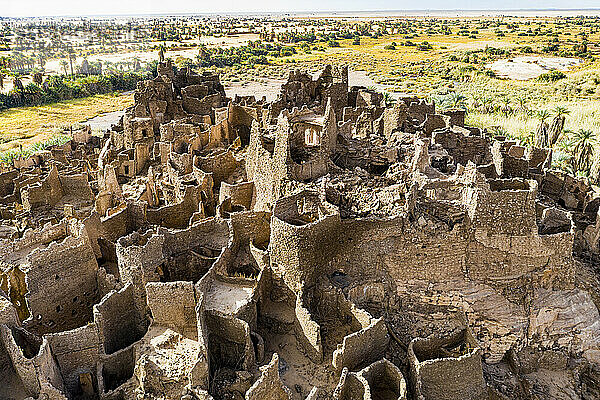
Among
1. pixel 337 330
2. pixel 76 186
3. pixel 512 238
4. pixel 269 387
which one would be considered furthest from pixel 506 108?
pixel 269 387

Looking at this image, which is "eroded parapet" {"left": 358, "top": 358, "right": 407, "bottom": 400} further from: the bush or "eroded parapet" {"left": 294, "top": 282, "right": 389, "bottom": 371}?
the bush

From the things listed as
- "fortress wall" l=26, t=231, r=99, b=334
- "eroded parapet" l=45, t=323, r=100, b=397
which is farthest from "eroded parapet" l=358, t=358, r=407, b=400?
"fortress wall" l=26, t=231, r=99, b=334

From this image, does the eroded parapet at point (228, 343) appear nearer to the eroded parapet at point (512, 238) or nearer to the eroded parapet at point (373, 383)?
the eroded parapet at point (373, 383)

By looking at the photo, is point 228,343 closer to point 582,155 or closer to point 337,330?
point 337,330

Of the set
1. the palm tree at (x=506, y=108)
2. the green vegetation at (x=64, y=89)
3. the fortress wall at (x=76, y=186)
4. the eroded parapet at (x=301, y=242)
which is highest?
the eroded parapet at (x=301, y=242)

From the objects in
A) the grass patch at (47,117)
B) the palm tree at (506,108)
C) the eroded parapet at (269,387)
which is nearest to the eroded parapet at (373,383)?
the eroded parapet at (269,387)
